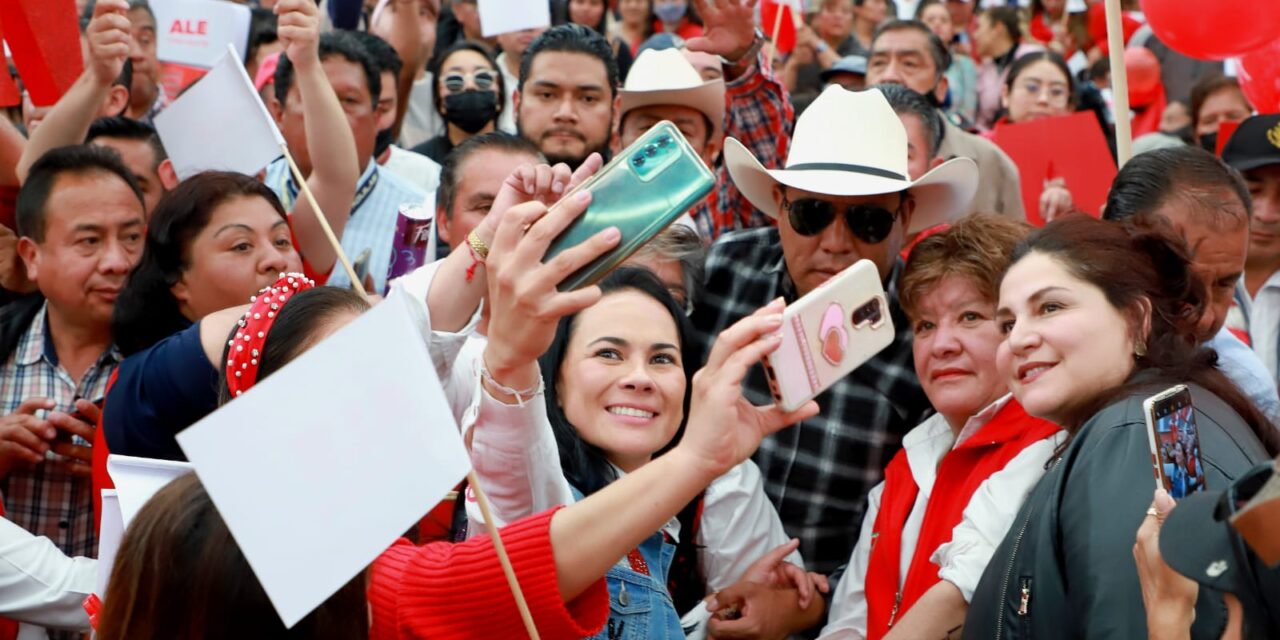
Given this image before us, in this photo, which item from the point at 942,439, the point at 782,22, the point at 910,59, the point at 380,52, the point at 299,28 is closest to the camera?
the point at 942,439

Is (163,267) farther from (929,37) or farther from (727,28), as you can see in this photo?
(929,37)

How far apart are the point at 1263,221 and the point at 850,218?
1836mm

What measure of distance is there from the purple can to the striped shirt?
1.17m

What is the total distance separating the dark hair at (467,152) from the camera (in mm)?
4109

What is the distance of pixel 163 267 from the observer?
11.2 ft

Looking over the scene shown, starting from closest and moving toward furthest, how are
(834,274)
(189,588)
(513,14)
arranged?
(189,588), (834,274), (513,14)

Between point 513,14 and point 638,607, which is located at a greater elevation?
point 513,14

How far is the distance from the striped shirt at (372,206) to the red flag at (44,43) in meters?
0.83

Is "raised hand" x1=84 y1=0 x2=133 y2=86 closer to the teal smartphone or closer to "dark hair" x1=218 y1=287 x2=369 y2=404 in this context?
"dark hair" x1=218 y1=287 x2=369 y2=404

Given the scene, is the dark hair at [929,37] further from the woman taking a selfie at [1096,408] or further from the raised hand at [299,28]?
the woman taking a selfie at [1096,408]

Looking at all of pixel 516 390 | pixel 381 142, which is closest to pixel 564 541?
pixel 516 390

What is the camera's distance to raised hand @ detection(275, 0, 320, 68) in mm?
3873

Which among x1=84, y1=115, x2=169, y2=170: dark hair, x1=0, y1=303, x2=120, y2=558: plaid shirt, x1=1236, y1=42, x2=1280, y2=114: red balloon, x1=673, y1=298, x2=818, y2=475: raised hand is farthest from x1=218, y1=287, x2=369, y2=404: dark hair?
x1=1236, y1=42, x2=1280, y2=114: red balloon

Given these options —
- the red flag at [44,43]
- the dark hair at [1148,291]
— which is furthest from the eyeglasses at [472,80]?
the dark hair at [1148,291]
